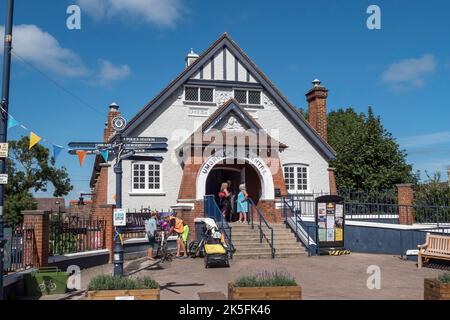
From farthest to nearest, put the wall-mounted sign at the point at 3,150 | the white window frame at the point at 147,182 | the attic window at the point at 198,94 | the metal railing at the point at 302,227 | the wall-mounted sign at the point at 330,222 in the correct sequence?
the attic window at the point at 198,94
the white window frame at the point at 147,182
the wall-mounted sign at the point at 330,222
the metal railing at the point at 302,227
the wall-mounted sign at the point at 3,150

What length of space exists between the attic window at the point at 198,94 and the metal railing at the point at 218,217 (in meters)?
5.85

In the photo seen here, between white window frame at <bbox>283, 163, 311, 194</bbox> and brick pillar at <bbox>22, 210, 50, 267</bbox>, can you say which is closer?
brick pillar at <bbox>22, 210, 50, 267</bbox>

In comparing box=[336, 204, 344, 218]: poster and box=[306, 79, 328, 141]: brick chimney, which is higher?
box=[306, 79, 328, 141]: brick chimney

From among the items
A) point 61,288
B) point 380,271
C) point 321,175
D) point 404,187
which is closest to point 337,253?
point 380,271

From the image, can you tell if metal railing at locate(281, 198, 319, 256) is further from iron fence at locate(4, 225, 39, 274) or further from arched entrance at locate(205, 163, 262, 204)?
iron fence at locate(4, 225, 39, 274)

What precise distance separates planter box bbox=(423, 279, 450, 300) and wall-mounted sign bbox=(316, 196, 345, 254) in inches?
345

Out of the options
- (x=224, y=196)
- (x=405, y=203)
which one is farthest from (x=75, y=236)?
(x=405, y=203)

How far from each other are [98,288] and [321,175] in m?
18.2

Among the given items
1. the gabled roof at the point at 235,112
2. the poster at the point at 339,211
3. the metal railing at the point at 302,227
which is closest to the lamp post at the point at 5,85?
the metal railing at the point at 302,227

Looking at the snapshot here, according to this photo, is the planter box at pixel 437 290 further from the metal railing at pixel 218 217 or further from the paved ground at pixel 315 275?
the metal railing at pixel 218 217

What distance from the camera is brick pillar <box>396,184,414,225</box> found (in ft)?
62.4

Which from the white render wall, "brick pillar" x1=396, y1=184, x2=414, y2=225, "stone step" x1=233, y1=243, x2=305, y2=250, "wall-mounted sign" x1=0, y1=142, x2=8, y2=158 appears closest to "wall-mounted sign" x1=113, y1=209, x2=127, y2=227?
"wall-mounted sign" x1=0, y1=142, x2=8, y2=158

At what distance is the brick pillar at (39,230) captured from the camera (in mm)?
11844

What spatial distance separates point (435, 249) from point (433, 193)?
34.3 feet
